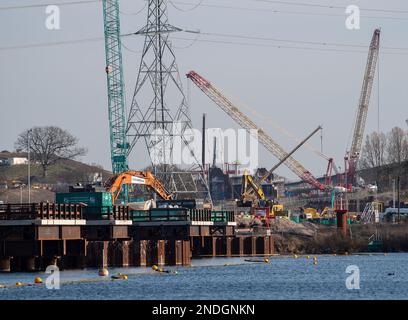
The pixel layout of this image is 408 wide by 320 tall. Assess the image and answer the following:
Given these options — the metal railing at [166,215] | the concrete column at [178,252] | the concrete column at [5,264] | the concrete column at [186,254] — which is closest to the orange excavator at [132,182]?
the metal railing at [166,215]

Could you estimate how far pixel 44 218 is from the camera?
305ft

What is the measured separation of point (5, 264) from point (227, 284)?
21.1 metres

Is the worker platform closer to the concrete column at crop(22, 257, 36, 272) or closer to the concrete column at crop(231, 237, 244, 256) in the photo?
the concrete column at crop(22, 257, 36, 272)

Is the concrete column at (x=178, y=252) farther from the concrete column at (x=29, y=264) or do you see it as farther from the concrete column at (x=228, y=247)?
the concrete column at (x=228, y=247)

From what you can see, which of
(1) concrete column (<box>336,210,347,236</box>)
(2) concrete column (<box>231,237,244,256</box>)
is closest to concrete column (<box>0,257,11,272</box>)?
(2) concrete column (<box>231,237,244,256</box>)

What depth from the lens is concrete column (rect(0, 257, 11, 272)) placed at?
94500 mm

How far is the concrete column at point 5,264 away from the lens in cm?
9450

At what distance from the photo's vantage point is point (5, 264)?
95438mm

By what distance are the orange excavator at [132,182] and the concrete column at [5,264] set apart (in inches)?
1716

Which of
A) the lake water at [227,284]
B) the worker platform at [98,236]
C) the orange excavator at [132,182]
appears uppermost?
the orange excavator at [132,182]

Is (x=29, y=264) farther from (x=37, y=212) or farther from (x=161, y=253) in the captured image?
(x=161, y=253)
